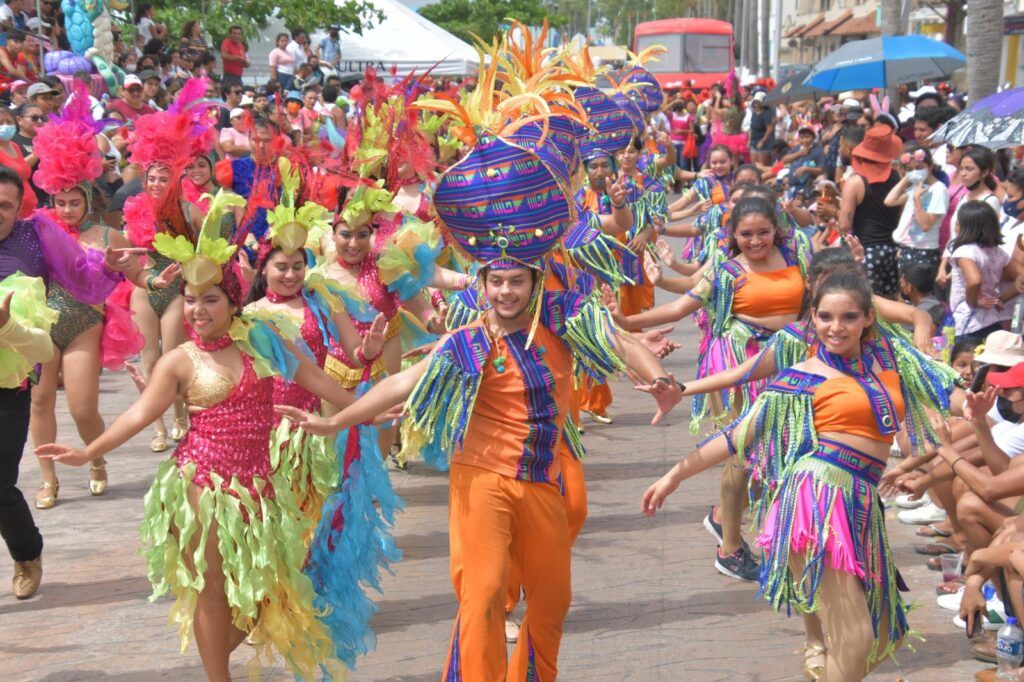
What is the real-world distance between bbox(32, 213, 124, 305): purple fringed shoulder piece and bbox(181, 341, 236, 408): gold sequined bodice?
2225mm

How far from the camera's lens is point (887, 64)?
17.6 metres

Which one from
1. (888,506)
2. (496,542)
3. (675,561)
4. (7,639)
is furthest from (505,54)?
(888,506)

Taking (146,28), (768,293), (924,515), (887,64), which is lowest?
(924,515)

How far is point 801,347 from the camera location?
5238 mm

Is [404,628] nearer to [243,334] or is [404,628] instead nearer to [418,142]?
[243,334]

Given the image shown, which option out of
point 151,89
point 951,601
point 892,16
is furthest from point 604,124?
point 892,16

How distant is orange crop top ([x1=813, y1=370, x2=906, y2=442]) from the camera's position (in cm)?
479

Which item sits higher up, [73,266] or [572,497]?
[73,266]

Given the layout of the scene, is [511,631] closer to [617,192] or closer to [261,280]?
[261,280]

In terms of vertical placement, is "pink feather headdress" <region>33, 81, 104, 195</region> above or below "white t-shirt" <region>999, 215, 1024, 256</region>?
above

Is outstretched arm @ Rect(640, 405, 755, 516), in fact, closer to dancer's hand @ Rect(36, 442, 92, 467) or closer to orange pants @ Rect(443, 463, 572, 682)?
orange pants @ Rect(443, 463, 572, 682)

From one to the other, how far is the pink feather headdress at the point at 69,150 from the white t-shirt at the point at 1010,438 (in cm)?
495

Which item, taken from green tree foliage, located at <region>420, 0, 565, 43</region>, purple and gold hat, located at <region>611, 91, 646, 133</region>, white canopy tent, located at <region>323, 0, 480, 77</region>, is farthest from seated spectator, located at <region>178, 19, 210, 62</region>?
green tree foliage, located at <region>420, 0, 565, 43</region>

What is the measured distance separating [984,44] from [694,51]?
2522cm
